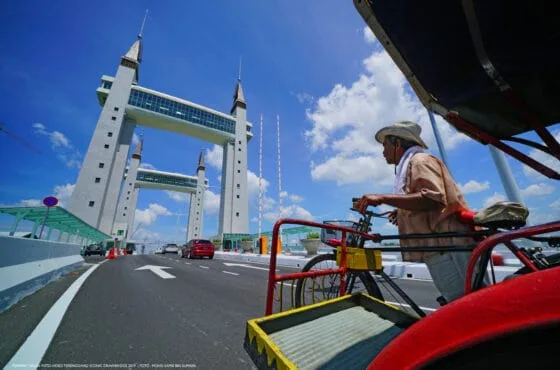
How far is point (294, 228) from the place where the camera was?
17719 mm

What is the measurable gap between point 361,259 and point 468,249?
811 mm

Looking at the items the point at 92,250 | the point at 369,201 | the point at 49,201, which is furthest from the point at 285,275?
the point at 92,250

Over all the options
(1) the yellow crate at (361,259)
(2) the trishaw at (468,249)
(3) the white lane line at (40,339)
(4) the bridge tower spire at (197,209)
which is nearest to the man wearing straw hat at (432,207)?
(2) the trishaw at (468,249)

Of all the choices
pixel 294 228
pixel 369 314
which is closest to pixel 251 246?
pixel 294 228

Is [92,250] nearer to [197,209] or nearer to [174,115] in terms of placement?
[174,115]

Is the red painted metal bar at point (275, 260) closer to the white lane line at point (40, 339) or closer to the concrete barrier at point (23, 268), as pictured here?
the white lane line at point (40, 339)

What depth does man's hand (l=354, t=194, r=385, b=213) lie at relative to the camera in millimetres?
1856

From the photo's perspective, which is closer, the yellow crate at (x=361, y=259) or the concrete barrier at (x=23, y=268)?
the yellow crate at (x=361, y=259)

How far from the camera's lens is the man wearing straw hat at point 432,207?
1637 mm

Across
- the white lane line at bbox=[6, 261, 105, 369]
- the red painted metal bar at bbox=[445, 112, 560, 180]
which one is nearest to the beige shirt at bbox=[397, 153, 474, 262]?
the red painted metal bar at bbox=[445, 112, 560, 180]

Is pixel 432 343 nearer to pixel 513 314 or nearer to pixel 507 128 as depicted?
pixel 513 314

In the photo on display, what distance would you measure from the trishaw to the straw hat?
24 cm

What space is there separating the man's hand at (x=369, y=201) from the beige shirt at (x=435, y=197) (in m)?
0.19

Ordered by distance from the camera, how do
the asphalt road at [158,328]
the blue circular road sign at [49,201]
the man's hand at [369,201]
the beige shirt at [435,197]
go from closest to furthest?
1. the beige shirt at [435,197]
2. the man's hand at [369,201]
3. the asphalt road at [158,328]
4. the blue circular road sign at [49,201]
